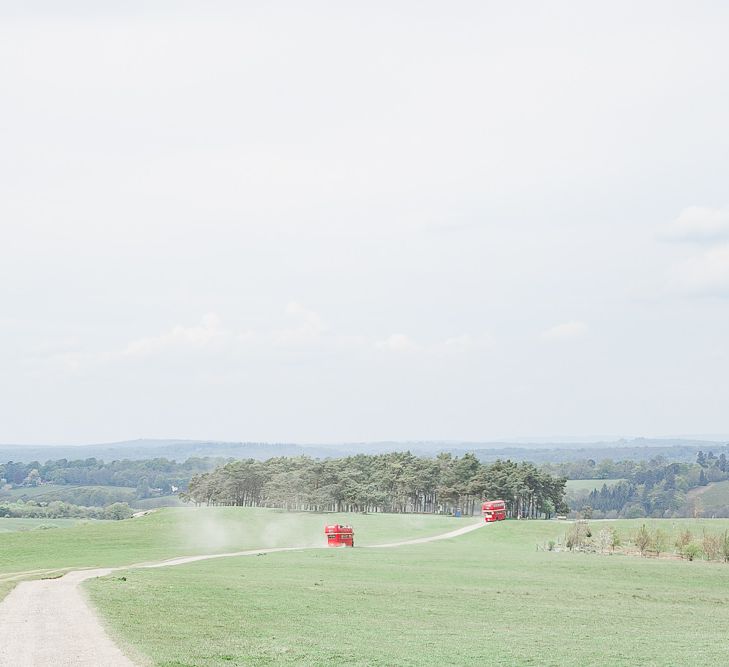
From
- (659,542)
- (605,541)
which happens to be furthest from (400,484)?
(659,542)

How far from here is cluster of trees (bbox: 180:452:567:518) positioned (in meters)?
131

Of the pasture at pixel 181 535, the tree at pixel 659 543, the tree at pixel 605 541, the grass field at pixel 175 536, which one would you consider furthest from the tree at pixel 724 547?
the grass field at pixel 175 536

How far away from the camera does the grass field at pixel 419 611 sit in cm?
2869

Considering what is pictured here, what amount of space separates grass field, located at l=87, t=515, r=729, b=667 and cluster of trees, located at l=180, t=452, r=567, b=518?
62.6 meters

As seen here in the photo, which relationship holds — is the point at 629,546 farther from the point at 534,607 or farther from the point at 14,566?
the point at 14,566

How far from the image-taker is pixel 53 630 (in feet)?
98.3

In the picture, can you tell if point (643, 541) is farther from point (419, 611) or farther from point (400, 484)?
point (400, 484)

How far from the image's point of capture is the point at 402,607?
132 ft

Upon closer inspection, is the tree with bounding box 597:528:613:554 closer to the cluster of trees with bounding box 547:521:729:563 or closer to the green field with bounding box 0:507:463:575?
the cluster of trees with bounding box 547:521:729:563

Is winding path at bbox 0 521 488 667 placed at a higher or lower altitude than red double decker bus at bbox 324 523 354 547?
higher

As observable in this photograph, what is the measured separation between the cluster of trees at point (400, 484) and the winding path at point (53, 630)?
8991 cm

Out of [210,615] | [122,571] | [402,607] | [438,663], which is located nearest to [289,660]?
[438,663]

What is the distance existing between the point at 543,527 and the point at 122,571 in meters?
58.2

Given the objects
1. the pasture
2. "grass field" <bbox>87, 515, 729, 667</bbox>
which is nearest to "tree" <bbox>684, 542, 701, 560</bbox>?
"grass field" <bbox>87, 515, 729, 667</bbox>
